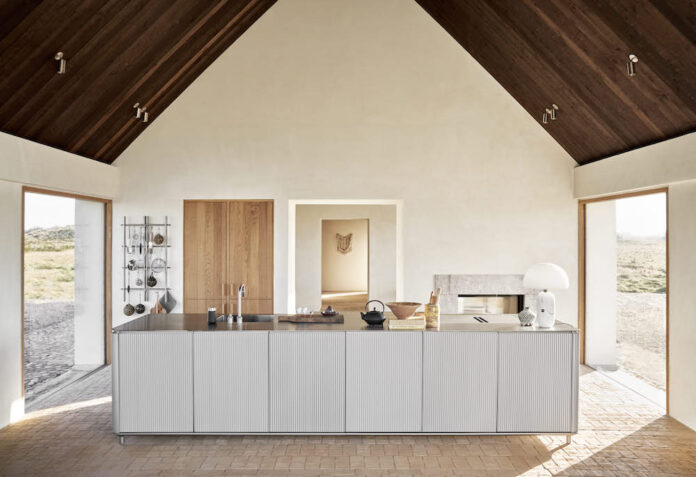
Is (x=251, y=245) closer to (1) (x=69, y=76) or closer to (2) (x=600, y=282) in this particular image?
(1) (x=69, y=76)

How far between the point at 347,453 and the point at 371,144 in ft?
13.4

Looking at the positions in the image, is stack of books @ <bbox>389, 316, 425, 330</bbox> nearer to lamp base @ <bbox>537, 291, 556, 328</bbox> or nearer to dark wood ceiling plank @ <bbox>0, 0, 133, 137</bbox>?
lamp base @ <bbox>537, 291, 556, 328</bbox>

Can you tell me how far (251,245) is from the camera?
7.25 metres

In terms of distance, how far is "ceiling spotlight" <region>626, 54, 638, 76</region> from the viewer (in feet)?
14.5

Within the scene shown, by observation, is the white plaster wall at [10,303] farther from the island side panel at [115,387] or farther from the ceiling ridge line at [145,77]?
the island side panel at [115,387]

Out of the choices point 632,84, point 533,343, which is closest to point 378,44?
point 632,84

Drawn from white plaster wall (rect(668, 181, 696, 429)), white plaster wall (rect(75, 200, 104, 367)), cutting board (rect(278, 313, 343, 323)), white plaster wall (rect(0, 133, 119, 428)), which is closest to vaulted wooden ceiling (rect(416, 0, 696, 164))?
white plaster wall (rect(668, 181, 696, 429))

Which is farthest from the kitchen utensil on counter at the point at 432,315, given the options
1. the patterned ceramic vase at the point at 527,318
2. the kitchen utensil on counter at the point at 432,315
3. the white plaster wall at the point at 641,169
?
the white plaster wall at the point at 641,169

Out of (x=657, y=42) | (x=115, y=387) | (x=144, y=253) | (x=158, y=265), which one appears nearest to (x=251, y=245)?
(x=158, y=265)

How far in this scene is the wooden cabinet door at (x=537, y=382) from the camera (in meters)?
4.41

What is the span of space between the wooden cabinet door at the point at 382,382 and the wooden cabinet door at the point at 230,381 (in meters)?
0.69

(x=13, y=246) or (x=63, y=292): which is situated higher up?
(x=13, y=246)

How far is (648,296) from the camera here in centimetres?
652

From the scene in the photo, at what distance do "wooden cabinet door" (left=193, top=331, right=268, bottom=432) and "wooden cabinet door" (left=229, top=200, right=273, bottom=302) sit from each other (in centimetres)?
279
